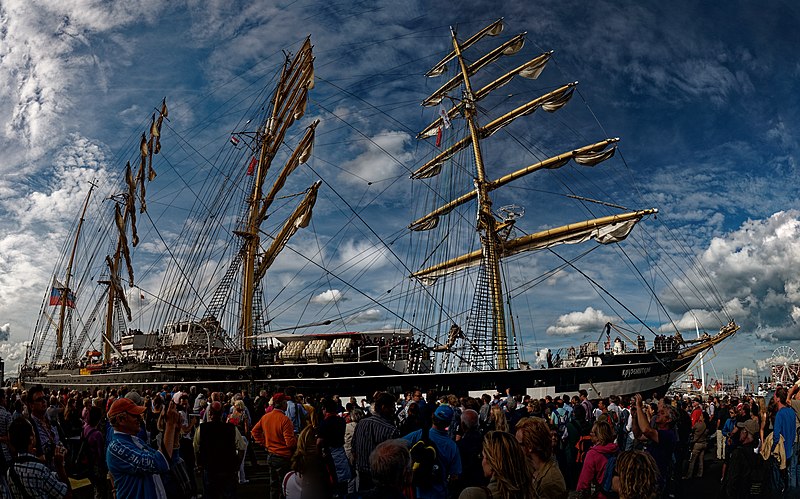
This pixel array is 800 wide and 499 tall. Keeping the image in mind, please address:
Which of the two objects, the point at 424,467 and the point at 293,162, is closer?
the point at 424,467

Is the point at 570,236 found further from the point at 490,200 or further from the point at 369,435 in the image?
the point at 369,435

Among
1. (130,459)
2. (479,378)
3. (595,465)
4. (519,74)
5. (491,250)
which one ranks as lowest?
(479,378)

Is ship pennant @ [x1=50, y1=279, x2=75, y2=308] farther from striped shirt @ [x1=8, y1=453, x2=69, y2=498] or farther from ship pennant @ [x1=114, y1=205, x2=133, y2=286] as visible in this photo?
striped shirt @ [x1=8, y1=453, x2=69, y2=498]

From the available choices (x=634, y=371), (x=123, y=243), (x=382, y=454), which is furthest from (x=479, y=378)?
(x=123, y=243)

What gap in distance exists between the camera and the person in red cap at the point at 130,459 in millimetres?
4406

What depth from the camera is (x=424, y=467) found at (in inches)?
204

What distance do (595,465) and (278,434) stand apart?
4242 millimetres

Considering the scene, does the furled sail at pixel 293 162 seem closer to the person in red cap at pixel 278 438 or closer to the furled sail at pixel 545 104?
the furled sail at pixel 545 104

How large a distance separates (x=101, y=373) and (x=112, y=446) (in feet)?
139

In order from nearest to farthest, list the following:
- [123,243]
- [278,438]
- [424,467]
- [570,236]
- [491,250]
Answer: [424,467] < [278,438] < [570,236] < [491,250] < [123,243]

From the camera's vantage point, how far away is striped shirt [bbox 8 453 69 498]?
13.9 ft

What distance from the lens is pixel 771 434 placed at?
9.07 m

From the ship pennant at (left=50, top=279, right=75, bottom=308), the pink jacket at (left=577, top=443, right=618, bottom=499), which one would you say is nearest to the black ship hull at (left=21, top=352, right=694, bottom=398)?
the pink jacket at (left=577, top=443, right=618, bottom=499)

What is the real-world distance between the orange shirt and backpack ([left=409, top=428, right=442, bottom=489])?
279 centimetres
